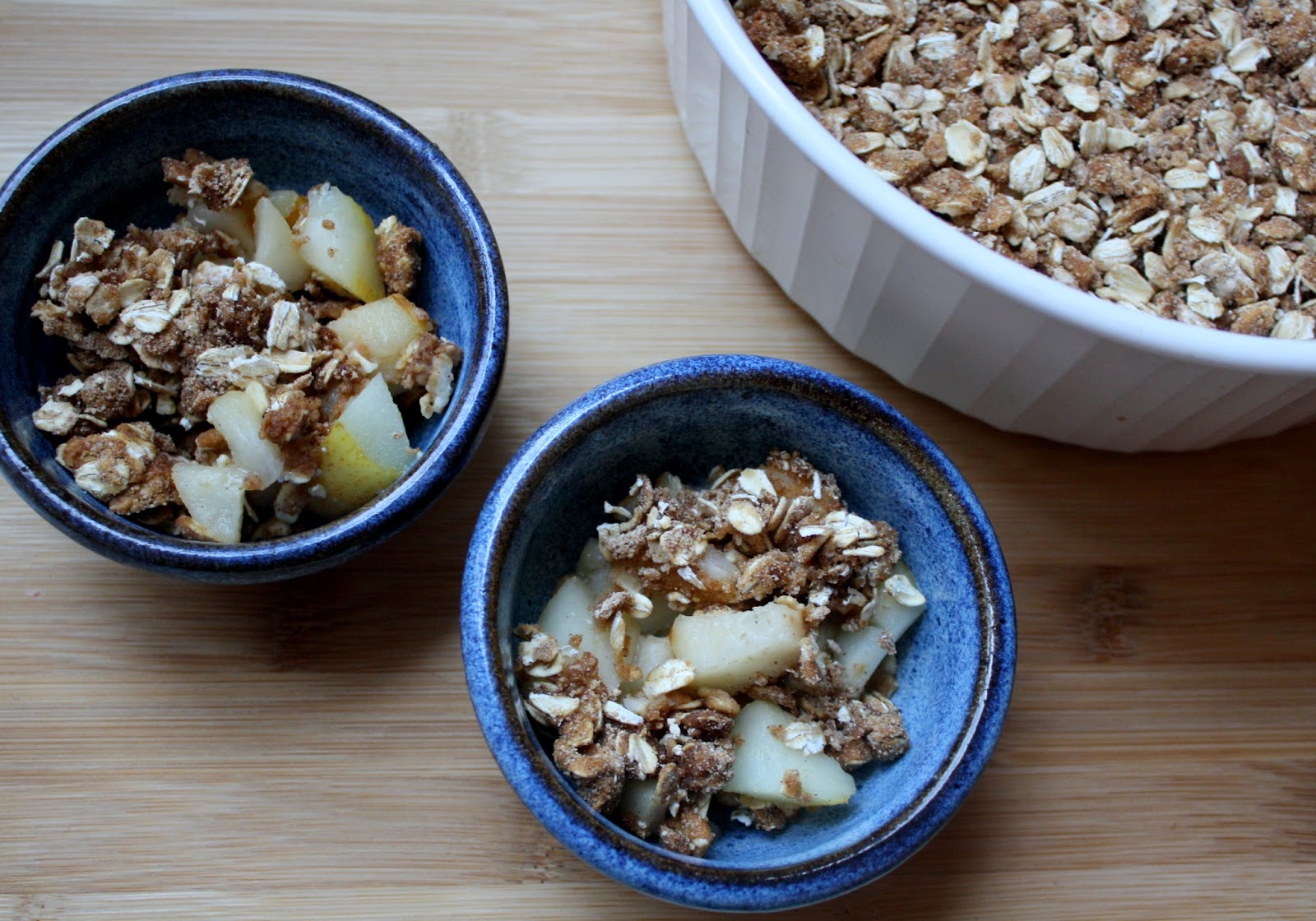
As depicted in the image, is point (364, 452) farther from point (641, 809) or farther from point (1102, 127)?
point (1102, 127)

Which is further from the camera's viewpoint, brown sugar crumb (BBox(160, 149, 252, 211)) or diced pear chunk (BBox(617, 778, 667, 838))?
brown sugar crumb (BBox(160, 149, 252, 211))

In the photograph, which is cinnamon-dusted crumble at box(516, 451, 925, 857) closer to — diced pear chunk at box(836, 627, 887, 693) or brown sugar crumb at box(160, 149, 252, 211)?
diced pear chunk at box(836, 627, 887, 693)

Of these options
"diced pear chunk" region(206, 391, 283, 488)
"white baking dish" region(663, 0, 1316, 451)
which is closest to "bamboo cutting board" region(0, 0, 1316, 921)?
"white baking dish" region(663, 0, 1316, 451)

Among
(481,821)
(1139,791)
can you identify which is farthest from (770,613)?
(1139,791)

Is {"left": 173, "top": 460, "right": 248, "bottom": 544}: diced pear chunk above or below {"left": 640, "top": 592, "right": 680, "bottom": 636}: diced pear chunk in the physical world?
above

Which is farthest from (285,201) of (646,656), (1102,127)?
(1102,127)

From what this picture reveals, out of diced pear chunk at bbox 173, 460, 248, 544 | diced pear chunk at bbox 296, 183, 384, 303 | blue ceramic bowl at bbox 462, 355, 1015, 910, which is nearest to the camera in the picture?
blue ceramic bowl at bbox 462, 355, 1015, 910

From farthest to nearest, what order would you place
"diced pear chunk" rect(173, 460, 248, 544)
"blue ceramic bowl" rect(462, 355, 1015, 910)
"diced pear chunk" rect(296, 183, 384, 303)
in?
"diced pear chunk" rect(296, 183, 384, 303) → "diced pear chunk" rect(173, 460, 248, 544) → "blue ceramic bowl" rect(462, 355, 1015, 910)
